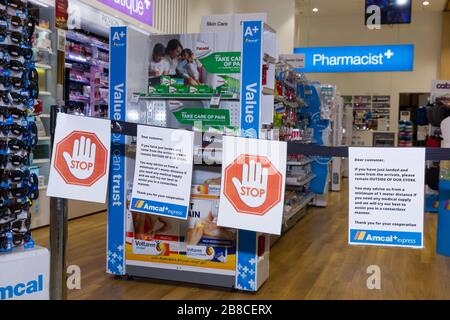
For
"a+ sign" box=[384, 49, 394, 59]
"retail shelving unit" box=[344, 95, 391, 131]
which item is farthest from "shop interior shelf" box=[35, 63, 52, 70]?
"retail shelving unit" box=[344, 95, 391, 131]

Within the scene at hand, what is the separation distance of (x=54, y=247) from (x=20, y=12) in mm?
1377

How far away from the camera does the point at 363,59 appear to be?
8906 millimetres

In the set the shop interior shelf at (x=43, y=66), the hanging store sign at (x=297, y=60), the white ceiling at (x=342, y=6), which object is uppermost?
the white ceiling at (x=342, y=6)

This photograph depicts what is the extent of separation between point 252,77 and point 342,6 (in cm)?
1159

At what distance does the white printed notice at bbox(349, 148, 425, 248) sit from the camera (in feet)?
6.21

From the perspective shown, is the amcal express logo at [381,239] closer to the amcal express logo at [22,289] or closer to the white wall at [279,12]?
the amcal express logo at [22,289]

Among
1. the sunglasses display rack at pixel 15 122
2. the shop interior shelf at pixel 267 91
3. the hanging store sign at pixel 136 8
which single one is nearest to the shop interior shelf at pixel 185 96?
the shop interior shelf at pixel 267 91

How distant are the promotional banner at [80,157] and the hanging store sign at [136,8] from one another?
15.3ft

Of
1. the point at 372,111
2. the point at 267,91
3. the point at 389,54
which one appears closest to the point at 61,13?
the point at 267,91

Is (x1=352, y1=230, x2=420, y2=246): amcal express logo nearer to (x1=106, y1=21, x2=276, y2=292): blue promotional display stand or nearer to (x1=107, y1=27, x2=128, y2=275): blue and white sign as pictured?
(x1=106, y1=21, x2=276, y2=292): blue promotional display stand

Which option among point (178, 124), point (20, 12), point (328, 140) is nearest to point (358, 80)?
point (328, 140)

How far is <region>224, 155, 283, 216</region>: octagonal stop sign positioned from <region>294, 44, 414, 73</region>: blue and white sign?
691cm

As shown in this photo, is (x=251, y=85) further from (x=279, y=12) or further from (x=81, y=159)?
(x=279, y=12)

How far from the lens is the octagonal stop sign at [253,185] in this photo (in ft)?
6.68
